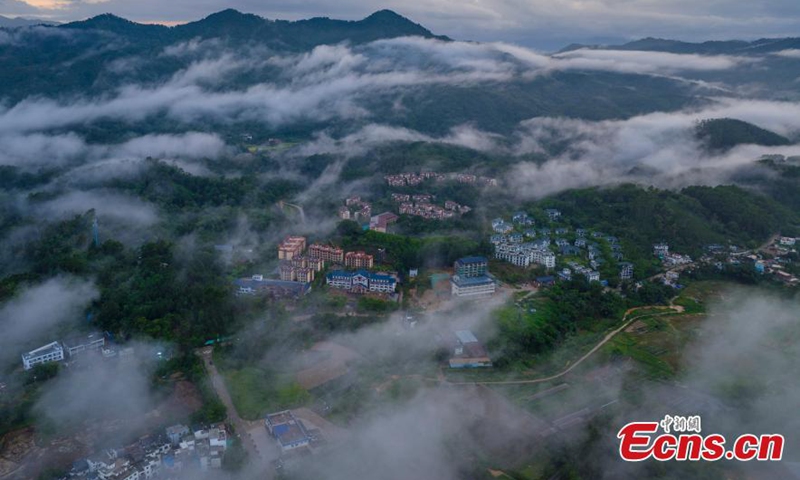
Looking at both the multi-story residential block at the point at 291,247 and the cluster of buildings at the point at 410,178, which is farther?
the cluster of buildings at the point at 410,178

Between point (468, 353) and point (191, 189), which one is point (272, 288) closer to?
point (468, 353)

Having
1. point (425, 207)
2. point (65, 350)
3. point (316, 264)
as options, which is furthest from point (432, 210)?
point (65, 350)

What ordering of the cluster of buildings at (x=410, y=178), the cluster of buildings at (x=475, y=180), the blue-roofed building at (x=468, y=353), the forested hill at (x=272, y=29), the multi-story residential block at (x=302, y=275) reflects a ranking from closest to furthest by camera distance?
the blue-roofed building at (x=468, y=353) < the multi-story residential block at (x=302, y=275) < the cluster of buildings at (x=475, y=180) < the cluster of buildings at (x=410, y=178) < the forested hill at (x=272, y=29)

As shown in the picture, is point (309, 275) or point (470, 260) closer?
point (309, 275)

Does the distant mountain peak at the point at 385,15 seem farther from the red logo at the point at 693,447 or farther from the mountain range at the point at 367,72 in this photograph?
the red logo at the point at 693,447

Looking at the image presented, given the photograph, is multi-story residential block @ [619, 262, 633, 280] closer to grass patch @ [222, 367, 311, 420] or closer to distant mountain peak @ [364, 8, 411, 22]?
grass patch @ [222, 367, 311, 420]

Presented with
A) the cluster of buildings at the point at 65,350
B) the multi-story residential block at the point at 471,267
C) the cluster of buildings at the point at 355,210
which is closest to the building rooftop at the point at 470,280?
the multi-story residential block at the point at 471,267
